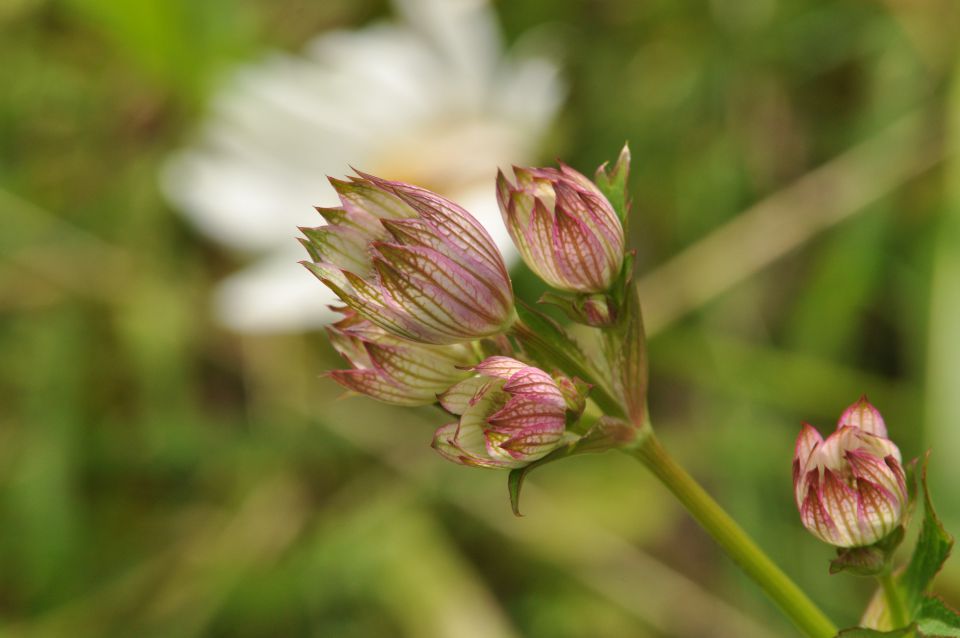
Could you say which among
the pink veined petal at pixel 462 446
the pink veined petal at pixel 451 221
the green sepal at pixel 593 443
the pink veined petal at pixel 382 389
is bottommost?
the green sepal at pixel 593 443

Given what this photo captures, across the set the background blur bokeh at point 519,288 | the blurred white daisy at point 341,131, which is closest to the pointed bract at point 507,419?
the background blur bokeh at point 519,288

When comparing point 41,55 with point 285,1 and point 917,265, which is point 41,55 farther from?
point 917,265

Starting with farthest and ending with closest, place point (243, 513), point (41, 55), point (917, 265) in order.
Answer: point (41, 55)
point (243, 513)
point (917, 265)

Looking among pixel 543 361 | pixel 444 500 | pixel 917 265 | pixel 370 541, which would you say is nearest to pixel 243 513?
pixel 370 541

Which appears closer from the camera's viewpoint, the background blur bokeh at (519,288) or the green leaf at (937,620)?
the green leaf at (937,620)

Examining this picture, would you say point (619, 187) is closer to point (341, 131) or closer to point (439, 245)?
point (439, 245)

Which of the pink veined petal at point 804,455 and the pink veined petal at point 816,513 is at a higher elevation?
the pink veined petal at point 804,455

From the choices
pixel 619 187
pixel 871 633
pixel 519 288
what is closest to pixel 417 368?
pixel 619 187

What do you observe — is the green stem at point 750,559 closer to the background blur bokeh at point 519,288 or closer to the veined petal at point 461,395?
the veined petal at point 461,395
